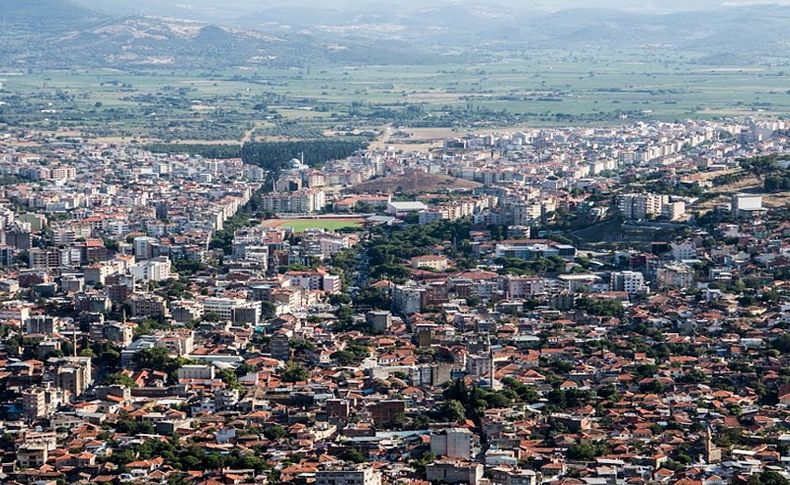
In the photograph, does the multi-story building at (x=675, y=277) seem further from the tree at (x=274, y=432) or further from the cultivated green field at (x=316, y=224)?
the tree at (x=274, y=432)

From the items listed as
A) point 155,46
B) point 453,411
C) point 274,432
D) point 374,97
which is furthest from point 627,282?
point 155,46

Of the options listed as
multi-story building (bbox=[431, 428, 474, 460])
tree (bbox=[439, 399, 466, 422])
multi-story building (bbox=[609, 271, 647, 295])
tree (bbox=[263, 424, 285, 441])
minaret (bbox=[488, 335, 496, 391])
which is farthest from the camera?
multi-story building (bbox=[609, 271, 647, 295])

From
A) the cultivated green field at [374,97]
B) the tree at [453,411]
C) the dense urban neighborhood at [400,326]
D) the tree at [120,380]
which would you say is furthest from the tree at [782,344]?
the cultivated green field at [374,97]

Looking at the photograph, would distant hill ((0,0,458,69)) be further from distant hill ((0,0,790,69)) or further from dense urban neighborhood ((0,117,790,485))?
dense urban neighborhood ((0,117,790,485))

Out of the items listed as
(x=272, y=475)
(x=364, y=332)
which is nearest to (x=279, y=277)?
(x=364, y=332)

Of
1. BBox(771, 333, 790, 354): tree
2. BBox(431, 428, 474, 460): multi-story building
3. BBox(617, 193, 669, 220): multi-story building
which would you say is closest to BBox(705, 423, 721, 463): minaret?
BBox(431, 428, 474, 460): multi-story building
